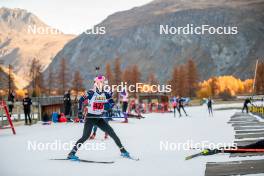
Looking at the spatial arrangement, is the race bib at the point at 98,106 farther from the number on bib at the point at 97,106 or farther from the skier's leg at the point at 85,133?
the skier's leg at the point at 85,133

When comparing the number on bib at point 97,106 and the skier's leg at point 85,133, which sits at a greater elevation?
the number on bib at point 97,106

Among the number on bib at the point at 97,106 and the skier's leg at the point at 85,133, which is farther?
the number on bib at the point at 97,106

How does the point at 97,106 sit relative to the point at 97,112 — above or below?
above

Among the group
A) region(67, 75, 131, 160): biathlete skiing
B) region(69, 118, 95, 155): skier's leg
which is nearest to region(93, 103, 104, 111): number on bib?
region(67, 75, 131, 160): biathlete skiing

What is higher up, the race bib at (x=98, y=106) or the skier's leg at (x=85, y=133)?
the race bib at (x=98, y=106)

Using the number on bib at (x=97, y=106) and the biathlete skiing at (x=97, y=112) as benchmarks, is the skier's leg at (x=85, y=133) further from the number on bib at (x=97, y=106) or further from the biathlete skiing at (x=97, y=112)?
the number on bib at (x=97, y=106)

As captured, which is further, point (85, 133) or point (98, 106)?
point (98, 106)

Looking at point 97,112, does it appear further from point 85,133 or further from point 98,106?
point 85,133

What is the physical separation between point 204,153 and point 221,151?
43 cm

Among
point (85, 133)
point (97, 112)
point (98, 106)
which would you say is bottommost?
point (85, 133)

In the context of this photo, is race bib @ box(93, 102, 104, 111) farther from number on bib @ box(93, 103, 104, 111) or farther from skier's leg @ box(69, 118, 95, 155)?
skier's leg @ box(69, 118, 95, 155)

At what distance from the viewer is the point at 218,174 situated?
7406 mm

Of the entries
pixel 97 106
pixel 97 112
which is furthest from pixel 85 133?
pixel 97 106

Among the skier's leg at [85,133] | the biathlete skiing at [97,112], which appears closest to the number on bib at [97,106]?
the biathlete skiing at [97,112]
